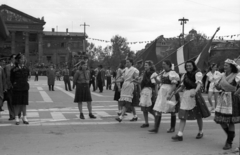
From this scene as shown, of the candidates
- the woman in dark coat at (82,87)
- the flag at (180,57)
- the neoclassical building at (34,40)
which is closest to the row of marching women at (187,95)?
the flag at (180,57)

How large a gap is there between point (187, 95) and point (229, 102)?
1.07 meters

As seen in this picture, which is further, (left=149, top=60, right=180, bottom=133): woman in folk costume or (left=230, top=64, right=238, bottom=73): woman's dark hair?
(left=149, top=60, right=180, bottom=133): woman in folk costume

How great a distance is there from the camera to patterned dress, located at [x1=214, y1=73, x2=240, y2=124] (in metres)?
6.20

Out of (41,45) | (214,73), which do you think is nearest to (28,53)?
(41,45)

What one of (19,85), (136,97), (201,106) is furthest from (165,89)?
(19,85)

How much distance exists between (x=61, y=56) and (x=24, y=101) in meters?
78.1

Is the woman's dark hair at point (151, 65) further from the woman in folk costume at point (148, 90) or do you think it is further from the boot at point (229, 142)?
the boot at point (229, 142)

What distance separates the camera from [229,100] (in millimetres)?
6250

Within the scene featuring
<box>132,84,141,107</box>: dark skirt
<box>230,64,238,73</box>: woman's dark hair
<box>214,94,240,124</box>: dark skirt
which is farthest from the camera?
<box>132,84,141,107</box>: dark skirt

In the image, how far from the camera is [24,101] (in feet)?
30.5

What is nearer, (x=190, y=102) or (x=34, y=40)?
(x=190, y=102)

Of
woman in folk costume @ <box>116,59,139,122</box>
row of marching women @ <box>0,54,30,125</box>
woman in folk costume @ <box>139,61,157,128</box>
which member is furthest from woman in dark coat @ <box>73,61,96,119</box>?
woman in folk costume @ <box>139,61,157,128</box>

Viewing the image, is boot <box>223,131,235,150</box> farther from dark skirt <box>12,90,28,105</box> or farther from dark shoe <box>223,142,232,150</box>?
dark skirt <box>12,90,28,105</box>

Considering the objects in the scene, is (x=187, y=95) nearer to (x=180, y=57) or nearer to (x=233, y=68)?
(x=233, y=68)
